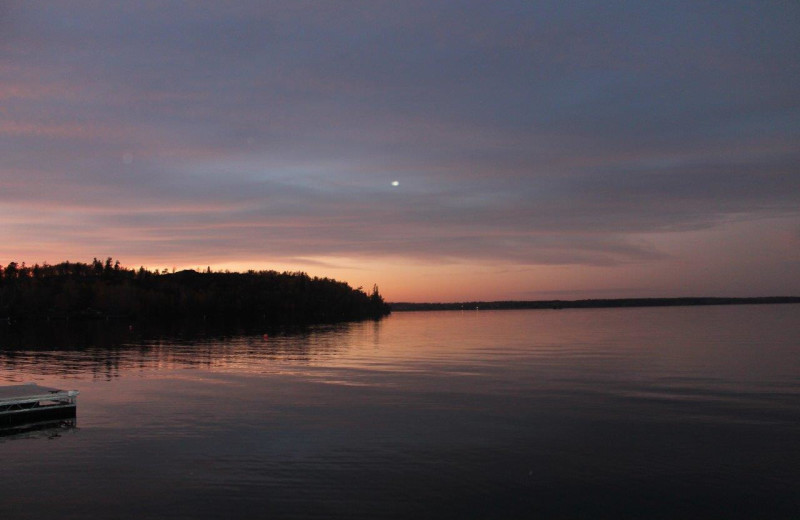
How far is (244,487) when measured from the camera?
1099 inches

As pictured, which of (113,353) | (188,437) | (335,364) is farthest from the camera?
(113,353)

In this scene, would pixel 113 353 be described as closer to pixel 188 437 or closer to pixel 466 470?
pixel 188 437

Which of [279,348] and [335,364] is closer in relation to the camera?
[335,364]

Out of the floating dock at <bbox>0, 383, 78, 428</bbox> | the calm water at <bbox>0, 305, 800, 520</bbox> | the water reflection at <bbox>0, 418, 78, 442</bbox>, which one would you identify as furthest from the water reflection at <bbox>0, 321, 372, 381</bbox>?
the water reflection at <bbox>0, 418, 78, 442</bbox>

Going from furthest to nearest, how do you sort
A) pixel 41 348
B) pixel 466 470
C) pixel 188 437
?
1. pixel 41 348
2. pixel 188 437
3. pixel 466 470

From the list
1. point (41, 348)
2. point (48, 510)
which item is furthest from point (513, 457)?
point (41, 348)

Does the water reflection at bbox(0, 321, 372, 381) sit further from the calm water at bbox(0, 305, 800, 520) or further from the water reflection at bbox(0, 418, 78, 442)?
the water reflection at bbox(0, 418, 78, 442)

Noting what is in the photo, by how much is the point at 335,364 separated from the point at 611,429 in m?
50.2

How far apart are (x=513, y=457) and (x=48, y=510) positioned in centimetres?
2231

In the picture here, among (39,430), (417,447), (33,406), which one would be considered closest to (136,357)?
(33,406)

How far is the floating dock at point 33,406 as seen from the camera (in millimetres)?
42094

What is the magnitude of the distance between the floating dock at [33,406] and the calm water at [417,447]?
5.57 feet

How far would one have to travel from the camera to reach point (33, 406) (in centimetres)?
4381

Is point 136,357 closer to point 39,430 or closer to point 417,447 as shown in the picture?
point 39,430
